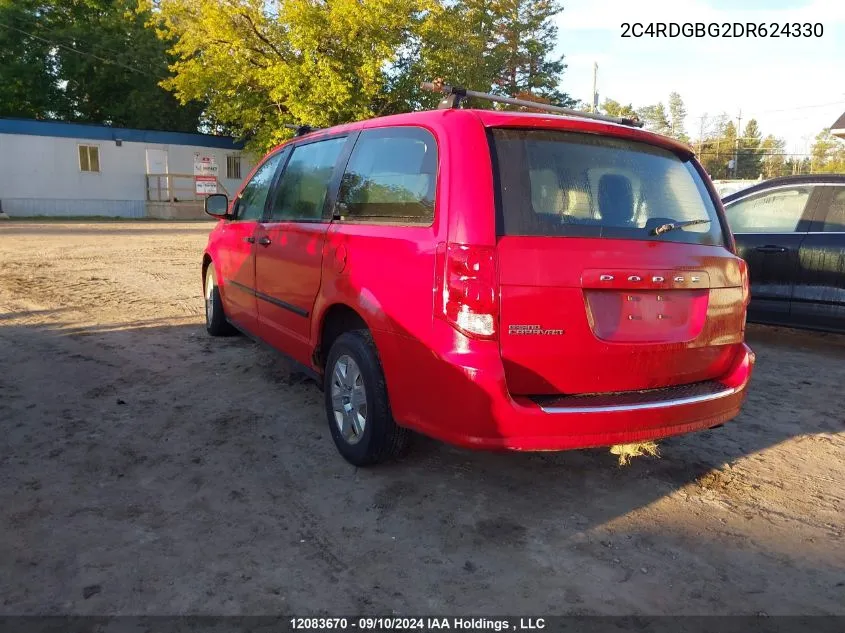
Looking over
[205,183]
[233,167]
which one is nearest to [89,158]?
[205,183]

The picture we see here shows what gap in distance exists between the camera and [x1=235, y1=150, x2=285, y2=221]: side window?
5.13m

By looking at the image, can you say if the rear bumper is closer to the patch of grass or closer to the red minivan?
the red minivan

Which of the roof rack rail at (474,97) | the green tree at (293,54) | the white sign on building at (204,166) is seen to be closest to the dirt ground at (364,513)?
the roof rack rail at (474,97)

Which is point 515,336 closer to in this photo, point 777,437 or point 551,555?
point 551,555

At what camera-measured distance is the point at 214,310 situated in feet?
20.7

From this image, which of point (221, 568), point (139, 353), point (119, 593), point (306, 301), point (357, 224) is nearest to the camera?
point (119, 593)

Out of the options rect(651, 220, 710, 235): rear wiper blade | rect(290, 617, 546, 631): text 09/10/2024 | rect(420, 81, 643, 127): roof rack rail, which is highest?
rect(420, 81, 643, 127): roof rack rail

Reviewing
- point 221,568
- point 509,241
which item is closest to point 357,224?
point 509,241

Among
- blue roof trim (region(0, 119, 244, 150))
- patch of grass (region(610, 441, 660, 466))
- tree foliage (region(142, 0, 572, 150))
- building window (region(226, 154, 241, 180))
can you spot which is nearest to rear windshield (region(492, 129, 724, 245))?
patch of grass (region(610, 441, 660, 466))

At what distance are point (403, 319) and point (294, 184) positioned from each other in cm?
193

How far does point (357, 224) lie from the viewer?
367 centimetres

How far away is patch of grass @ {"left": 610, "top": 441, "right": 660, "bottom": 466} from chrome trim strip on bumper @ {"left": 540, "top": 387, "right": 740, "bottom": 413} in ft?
1.45

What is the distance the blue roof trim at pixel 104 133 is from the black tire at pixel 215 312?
2785 centimetres

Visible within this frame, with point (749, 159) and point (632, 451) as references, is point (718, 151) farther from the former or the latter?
point (632, 451)
